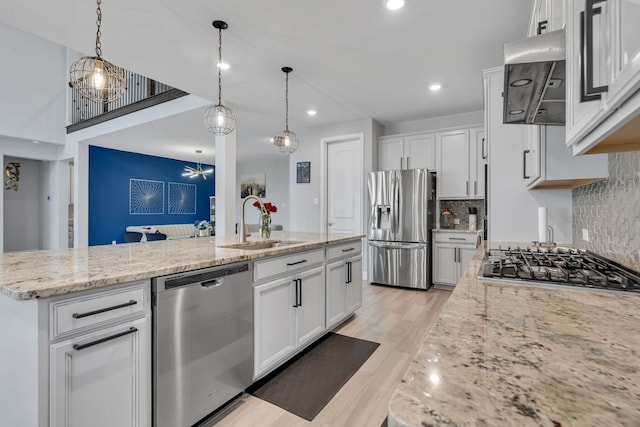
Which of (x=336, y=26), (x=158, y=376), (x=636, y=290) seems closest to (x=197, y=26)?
(x=336, y=26)

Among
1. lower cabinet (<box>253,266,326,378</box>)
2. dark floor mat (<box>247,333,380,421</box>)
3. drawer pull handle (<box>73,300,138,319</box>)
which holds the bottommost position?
dark floor mat (<box>247,333,380,421</box>)

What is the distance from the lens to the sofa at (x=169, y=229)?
708cm

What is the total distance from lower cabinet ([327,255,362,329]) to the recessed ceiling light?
2072mm

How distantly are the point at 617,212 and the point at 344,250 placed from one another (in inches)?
77.5

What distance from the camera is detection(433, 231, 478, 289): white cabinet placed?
420 cm

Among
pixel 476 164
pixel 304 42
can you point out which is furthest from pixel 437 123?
pixel 304 42

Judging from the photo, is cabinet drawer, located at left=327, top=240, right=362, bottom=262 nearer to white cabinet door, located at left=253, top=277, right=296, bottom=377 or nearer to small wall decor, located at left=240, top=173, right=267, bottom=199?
white cabinet door, located at left=253, top=277, right=296, bottom=377

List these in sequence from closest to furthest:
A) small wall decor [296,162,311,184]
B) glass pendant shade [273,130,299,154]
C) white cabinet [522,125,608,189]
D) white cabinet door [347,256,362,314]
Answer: white cabinet [522,125,608,189] → white cabinet door [347,256,362,314] → glass pendant shade [273,130,299,154] → small wall decor [296,162,311,184]

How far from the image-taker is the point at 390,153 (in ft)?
16.2

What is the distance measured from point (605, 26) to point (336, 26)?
2.26 meters

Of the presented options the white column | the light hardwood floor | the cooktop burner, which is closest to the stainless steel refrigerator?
the light hardwood floor

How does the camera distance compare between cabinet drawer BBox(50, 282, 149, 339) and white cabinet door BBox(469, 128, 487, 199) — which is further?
white cabinet door BBox(469, 128, 487, 199)

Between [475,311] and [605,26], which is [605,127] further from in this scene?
[475,311]

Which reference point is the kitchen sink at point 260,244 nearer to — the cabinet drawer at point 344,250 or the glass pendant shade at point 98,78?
the cabinet drawer at point 344,250
